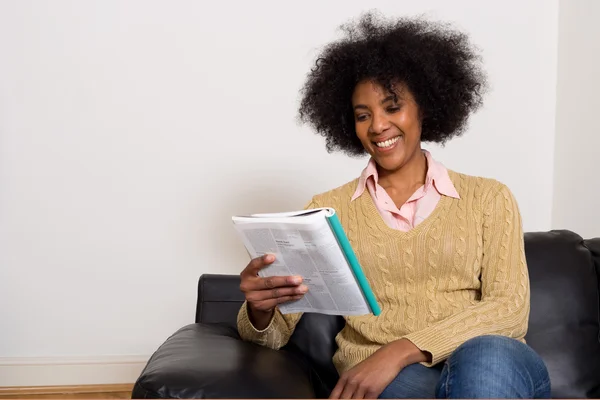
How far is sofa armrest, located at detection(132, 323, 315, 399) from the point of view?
159 cm

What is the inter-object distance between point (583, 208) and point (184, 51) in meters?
1.74

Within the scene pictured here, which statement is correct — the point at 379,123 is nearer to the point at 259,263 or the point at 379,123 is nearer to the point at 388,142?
the point at 388,142

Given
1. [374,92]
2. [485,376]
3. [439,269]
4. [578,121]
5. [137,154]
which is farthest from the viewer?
[578,121]

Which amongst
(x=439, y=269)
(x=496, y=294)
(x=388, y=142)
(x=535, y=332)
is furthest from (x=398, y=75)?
(x=535, y=332)

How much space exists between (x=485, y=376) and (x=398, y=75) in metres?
0.89

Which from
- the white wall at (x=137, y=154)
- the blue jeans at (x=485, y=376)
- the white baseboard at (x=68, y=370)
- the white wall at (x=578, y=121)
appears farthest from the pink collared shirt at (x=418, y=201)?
the white baseboard at (x=68, y=370)

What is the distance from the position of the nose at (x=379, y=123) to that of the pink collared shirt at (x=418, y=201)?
15 cm

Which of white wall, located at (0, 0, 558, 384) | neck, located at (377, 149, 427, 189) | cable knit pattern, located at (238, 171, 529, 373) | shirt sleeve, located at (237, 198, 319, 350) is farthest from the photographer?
white wall, located at (0, 0, 558, 384)

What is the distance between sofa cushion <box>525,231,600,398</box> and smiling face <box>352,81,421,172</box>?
1.50ft

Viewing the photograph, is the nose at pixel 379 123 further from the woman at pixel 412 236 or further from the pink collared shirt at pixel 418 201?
the pink collared shirt at pixel 418 201

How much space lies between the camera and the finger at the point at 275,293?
1706 millimetres

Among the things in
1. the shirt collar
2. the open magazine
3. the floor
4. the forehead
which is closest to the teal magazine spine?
the open magazine

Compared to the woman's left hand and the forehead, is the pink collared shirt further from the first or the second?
the woman's left hand

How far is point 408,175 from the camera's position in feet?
6.67
